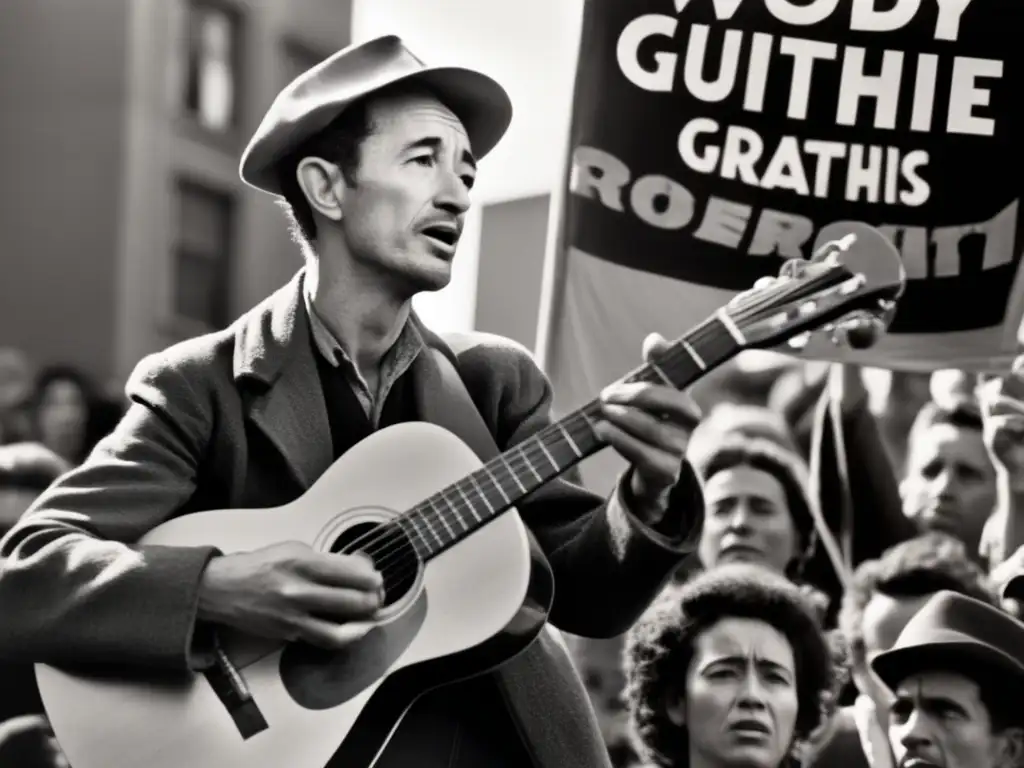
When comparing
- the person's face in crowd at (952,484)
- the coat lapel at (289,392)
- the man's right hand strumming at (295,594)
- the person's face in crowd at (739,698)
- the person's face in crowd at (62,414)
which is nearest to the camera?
the man's right hand strumming at (295,594)

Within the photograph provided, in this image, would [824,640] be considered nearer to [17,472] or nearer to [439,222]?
[439,222]

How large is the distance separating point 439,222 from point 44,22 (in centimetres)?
638

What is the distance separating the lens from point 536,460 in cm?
179

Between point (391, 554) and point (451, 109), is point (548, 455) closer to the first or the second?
point (391, 554)

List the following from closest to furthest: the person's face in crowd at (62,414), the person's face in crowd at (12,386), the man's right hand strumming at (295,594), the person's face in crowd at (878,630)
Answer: the man's right hand strumming at (295,594)
the person's face in crowd at (878,630)
the person's face in crowd at (62,414)
the person's face in crowd at (12,386)

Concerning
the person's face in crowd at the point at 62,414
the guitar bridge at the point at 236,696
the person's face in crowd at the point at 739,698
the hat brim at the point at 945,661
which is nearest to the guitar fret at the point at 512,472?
the guitar bridge at the point at 236,696

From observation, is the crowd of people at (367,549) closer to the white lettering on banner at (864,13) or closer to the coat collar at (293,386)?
the coat collar at (293,386)

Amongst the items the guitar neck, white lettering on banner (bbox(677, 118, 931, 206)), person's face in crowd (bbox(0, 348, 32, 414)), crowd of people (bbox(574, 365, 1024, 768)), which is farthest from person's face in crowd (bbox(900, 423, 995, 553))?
person's face in crowd (bbox(0, 348, 32, 414))

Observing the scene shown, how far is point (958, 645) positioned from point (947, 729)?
0.12 m

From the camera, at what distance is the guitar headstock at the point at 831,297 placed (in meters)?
1.77

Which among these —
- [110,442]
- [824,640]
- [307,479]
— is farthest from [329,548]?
[824,640]

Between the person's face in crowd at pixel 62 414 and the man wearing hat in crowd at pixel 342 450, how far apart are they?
1.83 m

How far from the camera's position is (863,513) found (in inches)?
110

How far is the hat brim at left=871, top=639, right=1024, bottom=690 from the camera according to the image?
237cm
